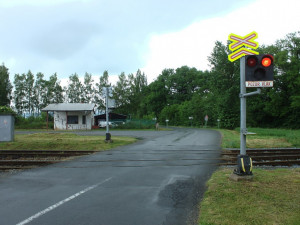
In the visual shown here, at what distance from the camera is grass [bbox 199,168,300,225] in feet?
12.1

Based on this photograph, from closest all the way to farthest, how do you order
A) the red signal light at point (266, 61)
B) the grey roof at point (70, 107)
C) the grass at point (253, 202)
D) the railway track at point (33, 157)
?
1. the grass at point (253, 202)
2. the red signal light at point (266, 61)
3. the railway track at point (33, 157)
4. the grey roof at point (70, 107)

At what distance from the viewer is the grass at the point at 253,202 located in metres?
3.68

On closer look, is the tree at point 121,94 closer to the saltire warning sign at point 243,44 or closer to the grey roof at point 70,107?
the grey roof at point 70,107

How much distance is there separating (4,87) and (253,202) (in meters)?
67.5

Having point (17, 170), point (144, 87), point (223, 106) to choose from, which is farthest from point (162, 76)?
point (17, 170)

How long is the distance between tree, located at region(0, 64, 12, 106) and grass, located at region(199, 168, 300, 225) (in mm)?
65531

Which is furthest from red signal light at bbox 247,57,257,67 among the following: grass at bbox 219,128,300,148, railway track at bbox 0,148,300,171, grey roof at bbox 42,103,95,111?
grey roof at bbox 42,103,95,111

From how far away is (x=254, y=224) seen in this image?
3500 millimetres

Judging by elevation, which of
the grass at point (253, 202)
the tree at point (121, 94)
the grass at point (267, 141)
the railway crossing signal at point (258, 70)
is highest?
the tree at point (121, 94)

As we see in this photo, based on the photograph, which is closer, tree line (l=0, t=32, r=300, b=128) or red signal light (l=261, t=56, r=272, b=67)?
red signal light (l=261, t=56, r=272, b=67)

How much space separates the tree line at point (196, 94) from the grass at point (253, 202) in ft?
136

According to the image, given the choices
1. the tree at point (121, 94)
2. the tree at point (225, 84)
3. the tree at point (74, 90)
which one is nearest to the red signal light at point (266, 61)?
the tree at point (225, 84)

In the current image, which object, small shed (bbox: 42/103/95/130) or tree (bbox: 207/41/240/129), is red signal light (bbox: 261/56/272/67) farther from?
tree (bbox: 207/41/240/129)

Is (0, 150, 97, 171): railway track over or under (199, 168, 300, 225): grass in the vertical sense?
under
